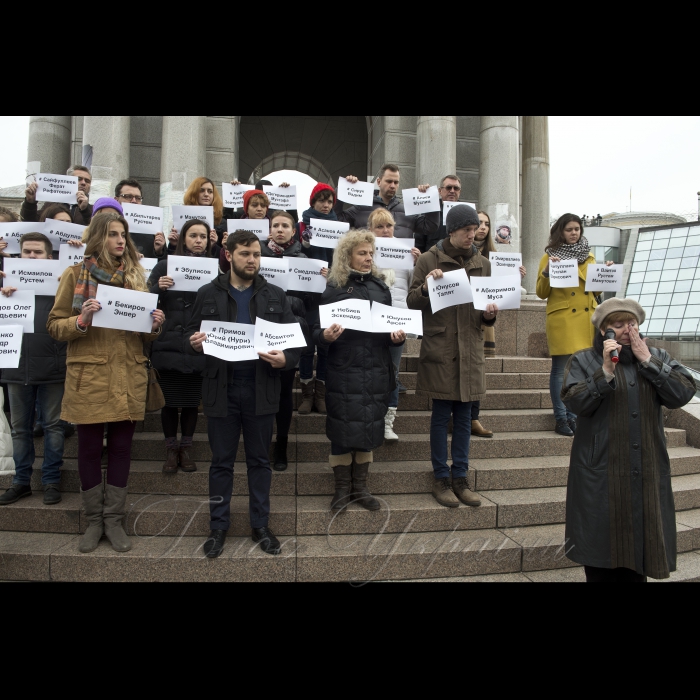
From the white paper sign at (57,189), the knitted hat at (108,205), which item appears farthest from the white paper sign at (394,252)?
the white paper sign at (57,189)

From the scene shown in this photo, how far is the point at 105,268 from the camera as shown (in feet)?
13.4

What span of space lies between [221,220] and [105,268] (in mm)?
2329

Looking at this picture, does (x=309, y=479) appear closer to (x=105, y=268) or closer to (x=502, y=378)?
(x=105, y=268)

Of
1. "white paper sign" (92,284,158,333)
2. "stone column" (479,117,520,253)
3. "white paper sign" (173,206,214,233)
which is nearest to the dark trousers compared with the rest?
"white paper sign" (92,284,158,333)

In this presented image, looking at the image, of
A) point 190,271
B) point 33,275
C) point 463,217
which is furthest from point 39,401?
point 463,217

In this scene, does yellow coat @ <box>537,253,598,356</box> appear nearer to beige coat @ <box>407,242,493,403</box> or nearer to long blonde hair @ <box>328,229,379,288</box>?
beige coat @ <box>407,242,493,403</box>

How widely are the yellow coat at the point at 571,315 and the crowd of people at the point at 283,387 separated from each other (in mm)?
1406

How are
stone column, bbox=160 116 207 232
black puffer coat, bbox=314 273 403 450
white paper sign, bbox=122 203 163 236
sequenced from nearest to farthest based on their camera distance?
black puffer coat, bbox=314 273 403 450 → white paper sign, bbox=122 203 163 236 → stone column, bbox=160 116 207 232

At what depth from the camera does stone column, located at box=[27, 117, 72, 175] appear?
10789 millimetres

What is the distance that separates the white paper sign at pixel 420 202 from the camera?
20.5 feet

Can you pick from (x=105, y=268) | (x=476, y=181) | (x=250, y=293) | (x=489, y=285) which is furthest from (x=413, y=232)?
(x=476, y=181)

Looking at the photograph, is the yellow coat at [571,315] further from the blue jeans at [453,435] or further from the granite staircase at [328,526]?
the blue jeans at [453,435]

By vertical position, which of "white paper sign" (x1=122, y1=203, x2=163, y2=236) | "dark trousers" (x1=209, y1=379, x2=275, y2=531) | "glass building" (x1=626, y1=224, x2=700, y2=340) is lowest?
"dark trousers" (x1=209, y1=379, x2=275, y2=531)

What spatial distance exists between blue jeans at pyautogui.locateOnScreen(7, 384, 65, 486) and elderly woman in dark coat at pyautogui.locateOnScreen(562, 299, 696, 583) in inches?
157
